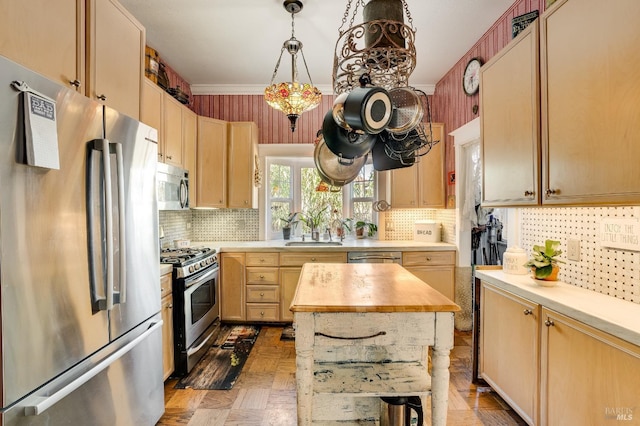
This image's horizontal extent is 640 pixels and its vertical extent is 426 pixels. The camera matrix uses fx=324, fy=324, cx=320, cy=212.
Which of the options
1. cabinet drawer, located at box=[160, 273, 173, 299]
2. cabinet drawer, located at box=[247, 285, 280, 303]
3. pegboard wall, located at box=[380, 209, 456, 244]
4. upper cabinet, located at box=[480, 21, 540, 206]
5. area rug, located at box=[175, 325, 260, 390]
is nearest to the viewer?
upper cabinet, located at box=[480, 21, 540, 206]

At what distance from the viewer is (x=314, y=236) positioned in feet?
13.5

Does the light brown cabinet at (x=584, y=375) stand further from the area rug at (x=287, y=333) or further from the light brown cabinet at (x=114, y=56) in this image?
the light brown cabinet at (x=114, y=56)

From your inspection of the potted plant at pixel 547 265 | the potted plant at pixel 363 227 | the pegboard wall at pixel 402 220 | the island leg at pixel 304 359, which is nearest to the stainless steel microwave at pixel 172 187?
the island leg at pixel 304 359

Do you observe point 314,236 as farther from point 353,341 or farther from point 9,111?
point 9,111

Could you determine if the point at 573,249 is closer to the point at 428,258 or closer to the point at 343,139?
the point at 343,139

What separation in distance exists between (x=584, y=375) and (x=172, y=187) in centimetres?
308

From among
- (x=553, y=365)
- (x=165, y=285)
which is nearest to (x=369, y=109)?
(x=553, y=365)

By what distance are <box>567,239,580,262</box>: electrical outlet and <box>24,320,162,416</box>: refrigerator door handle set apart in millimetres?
2499

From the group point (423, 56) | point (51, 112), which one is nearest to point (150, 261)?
point (51, 112)

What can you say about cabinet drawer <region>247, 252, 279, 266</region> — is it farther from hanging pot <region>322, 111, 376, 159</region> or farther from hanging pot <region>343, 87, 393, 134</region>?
hanging pot <region>343, 87, 393, 134</region>

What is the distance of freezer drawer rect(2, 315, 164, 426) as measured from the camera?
112 cm

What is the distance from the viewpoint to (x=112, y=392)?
1516 millimetres

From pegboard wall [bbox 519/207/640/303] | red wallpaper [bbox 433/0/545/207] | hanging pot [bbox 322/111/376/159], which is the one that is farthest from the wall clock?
hanging pot [bbox 322/111/376/159]

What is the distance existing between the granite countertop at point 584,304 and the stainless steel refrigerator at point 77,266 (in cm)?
208
